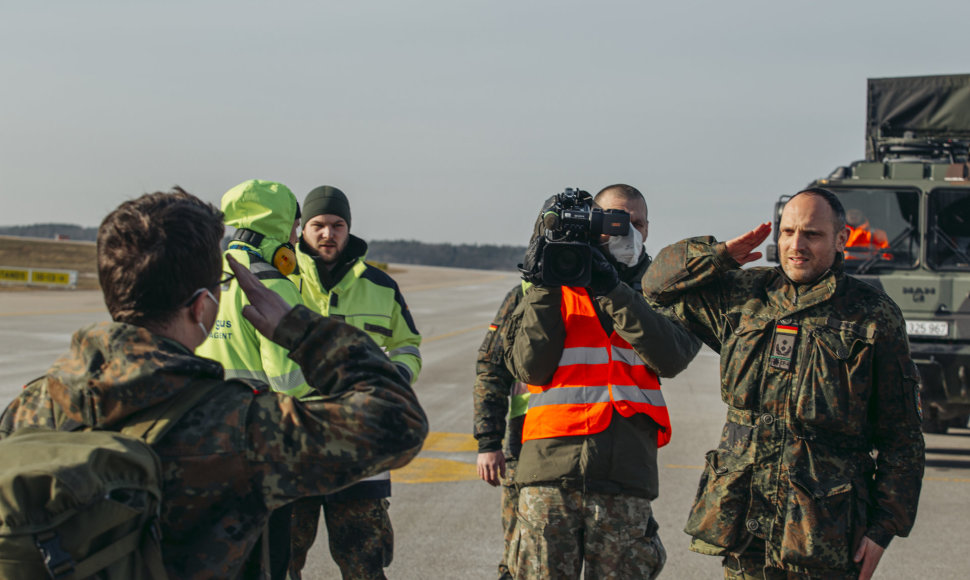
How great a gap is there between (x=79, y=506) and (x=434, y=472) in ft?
20.1

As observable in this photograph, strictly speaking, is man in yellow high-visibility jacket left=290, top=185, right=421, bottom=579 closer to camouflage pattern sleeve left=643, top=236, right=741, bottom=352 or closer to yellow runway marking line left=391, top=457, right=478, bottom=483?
camouflage pattern sleeve left=643, top=236, right=741, bottom=352

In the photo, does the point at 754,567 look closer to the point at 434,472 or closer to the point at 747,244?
the point at 747,244

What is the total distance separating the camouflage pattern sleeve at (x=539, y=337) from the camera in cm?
337

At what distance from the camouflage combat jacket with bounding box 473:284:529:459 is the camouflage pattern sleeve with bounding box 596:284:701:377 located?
2.92 ft

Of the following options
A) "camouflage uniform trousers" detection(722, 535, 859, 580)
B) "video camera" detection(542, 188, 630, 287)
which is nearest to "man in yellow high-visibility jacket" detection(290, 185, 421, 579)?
"video camera" detection(542, 188, 630, 287)

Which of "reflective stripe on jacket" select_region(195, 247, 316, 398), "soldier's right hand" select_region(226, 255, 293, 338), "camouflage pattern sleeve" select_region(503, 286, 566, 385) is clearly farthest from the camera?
"reflective stripe on jacket" select_region(195, 247, 316, 398)

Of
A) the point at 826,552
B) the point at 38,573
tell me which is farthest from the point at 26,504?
the point at 826,552

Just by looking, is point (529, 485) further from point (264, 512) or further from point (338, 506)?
point (264, 512)

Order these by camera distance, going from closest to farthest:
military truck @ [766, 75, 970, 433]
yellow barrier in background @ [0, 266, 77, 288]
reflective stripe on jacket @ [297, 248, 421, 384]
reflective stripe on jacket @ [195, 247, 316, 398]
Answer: reflective stripe on jacket @ [195, 247, 316, 398] < reflective stripe on jacket @ [297, 248, 421, 384] < military truck @ [766, 75, 970, 433] < yellow barrier in background @ [0, 266, 77, 288]

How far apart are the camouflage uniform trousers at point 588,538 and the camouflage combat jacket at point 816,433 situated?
0.21 meters

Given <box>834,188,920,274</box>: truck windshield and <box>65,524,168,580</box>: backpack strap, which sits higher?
<box>834,188,920,274</box>: truck windshield

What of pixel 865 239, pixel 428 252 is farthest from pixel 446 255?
pixel 865 239

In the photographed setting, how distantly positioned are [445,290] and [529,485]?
4464cm

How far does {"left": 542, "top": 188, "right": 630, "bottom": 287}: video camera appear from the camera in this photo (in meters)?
3.14
